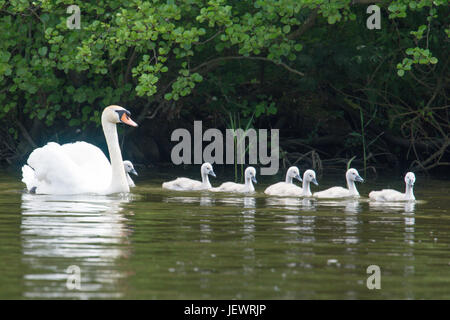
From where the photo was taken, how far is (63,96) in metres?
20.1

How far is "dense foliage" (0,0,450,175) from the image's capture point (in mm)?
16969

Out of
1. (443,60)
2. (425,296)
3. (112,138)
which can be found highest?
(443,60)

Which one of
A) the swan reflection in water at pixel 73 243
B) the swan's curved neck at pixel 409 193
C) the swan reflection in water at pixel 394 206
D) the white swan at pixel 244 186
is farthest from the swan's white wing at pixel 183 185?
the swan's curved neck at pixel 409 193

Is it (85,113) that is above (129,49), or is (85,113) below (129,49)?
below

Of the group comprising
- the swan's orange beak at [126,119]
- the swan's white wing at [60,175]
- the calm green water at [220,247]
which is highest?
the swan's orange beak at [126,119]

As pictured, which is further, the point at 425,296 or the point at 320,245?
the point at 320,245

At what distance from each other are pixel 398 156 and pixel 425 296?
1768 cm

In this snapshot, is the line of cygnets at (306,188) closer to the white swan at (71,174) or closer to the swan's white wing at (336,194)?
the swan's white wing at (336,194)

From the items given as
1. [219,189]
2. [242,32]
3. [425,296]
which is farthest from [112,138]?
[425,296]

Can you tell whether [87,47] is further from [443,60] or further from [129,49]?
[443,60]

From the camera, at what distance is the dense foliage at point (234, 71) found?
55.7 ft

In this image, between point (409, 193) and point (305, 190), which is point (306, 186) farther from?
point (409, 193)

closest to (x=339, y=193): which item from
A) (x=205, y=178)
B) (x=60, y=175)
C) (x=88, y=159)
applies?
(x=205, y=178)
